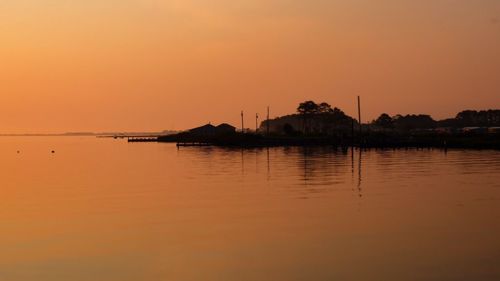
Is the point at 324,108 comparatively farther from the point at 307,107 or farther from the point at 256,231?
the point at 256,231

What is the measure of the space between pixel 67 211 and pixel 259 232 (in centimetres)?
1127

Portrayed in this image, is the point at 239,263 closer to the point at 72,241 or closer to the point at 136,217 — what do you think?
the point at 72,241

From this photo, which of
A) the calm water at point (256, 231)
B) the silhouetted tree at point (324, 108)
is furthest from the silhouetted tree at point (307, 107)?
the calm water at point (256, 231)

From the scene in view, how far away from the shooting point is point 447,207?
89.6ft

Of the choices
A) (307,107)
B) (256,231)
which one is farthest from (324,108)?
(256,231)

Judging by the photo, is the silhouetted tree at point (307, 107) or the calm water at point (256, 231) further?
the silhouetted tree at point (307, 107)

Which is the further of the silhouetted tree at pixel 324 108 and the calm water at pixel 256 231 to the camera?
the silhouetted tree at pixel 324 108

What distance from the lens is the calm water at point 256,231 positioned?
16328 mm

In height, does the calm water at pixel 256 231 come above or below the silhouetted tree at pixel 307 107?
below

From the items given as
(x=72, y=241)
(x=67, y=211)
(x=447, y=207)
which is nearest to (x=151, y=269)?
(x=72, y=241)

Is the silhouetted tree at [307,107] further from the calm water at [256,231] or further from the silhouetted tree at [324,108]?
the calm water at [256,231]

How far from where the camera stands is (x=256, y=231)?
22.0 metres

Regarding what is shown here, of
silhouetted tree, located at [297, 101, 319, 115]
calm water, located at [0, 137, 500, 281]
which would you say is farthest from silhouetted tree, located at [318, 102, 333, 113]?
calm water, located at [0, 137, 500, 281]

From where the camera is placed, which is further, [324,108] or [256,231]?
[324,108]
